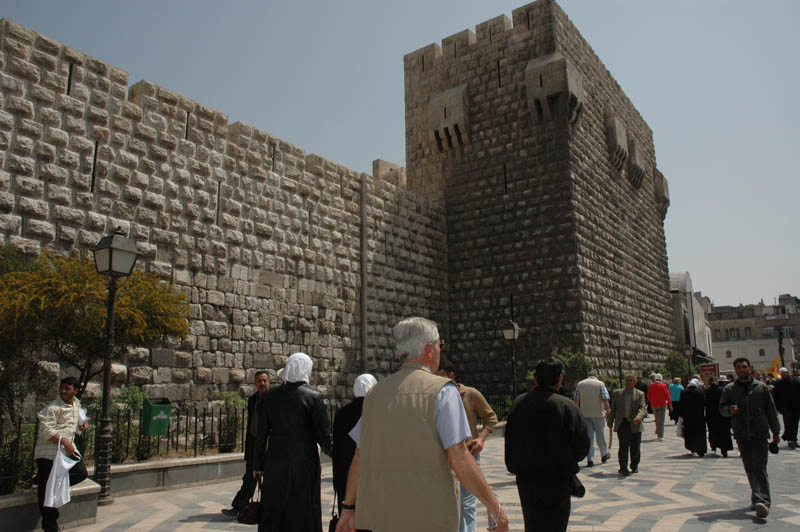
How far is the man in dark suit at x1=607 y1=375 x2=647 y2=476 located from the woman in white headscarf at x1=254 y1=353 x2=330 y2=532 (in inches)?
220

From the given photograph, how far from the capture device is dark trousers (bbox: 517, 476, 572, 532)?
3.50 m

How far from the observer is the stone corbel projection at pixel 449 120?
17.3m

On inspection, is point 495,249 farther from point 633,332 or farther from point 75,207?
point 75,207

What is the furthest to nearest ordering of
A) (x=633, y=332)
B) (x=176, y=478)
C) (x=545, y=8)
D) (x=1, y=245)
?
(x=633, y=332) → (x=545, y=8) → (x=1, y=245) → (x=176, y=478)

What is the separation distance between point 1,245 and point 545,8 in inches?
541

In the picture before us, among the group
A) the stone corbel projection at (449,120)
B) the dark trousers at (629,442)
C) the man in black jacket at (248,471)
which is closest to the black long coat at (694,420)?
the dark trousers at (629,442)

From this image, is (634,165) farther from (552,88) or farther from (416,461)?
(416,461)

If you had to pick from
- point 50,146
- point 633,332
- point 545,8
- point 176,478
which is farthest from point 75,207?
point 633,332

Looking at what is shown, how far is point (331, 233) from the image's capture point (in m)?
13.8

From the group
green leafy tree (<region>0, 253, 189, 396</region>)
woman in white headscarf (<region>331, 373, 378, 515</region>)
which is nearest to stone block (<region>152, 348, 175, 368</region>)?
green leafy tree (<region>0, 253, 189, 396</region>)

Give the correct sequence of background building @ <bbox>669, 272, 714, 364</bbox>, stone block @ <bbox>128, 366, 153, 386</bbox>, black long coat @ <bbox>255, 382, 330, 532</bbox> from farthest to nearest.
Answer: background building @ <bbox>669, 272, 714, 364</bbox>
stone block @ <bbox>128, 366, 153, 386</bbox>
black long coat @ <bbox>255, 382, 330, 532</bbox>

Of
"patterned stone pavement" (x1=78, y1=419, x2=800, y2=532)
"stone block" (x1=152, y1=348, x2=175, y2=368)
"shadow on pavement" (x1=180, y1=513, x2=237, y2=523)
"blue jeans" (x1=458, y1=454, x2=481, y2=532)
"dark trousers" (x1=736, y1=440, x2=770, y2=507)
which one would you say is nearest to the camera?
"blue jeans" (x1=458, y1=454, x2=481, y2=532)

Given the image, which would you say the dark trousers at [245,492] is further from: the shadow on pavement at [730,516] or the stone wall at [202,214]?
the stone wall at [202,214]

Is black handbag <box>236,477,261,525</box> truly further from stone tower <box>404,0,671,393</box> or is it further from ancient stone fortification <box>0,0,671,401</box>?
stone tower <box>404,0,671,393</box>
